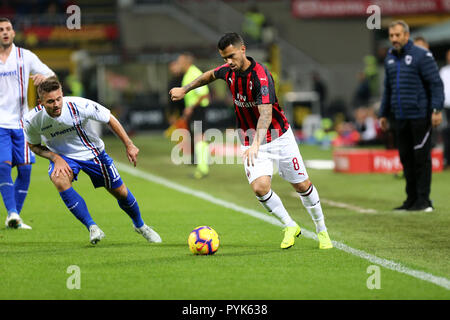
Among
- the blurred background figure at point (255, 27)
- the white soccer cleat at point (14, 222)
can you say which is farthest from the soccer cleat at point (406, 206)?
the blurred background figure at point (255, 27)

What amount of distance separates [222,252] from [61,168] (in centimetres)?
166

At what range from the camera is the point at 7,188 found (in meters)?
9.45

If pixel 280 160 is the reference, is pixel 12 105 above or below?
above

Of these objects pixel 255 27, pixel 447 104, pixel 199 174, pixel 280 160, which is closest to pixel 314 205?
pixel 280 160

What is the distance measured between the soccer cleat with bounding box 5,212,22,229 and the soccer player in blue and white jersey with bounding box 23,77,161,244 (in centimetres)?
145

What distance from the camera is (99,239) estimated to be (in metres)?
7.96

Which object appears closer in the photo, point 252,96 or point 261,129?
point 261,129

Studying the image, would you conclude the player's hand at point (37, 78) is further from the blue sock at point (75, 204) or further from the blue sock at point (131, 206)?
the blue sock at point (131, 206)

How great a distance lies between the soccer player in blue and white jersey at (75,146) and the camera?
782cm

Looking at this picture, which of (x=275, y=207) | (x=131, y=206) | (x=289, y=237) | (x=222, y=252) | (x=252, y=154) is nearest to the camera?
(x=252, y=154)

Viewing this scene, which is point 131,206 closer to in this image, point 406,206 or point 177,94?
point 177,94

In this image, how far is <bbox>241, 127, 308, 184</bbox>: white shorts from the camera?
765 cm
